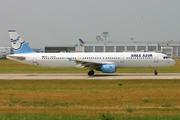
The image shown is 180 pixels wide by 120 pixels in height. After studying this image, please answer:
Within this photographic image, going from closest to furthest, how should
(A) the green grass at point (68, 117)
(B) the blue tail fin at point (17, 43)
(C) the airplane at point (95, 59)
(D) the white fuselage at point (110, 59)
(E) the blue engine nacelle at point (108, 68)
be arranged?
1. (A) the green grass at point (68, 117)
2. (E) the blue engine nacelle at point (108, 68)
3. (C) the airplane at point (95, 59)
4. (D) the white fuselage at point (110, 59)
5. (B) the blue tail fin at point (17, 43)

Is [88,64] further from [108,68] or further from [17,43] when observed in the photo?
[17,43]

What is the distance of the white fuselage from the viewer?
35969 millimetres

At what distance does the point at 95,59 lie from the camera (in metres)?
37.0

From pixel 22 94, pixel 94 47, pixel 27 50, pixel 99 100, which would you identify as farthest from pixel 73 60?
pixel 94 47

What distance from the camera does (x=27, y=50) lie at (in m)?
39.1

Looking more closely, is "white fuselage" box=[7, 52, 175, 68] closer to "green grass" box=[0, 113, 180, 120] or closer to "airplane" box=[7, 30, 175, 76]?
"airplane" box=[7, 30, 175, 76]

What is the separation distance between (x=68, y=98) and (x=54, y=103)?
2.01 metres

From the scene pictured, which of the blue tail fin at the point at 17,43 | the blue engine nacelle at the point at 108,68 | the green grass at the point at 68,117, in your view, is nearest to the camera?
the green grass at the point at 68,117

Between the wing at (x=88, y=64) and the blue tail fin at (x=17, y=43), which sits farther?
the blue tail fin at (x=17, y=43)

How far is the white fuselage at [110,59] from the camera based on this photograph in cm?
3597

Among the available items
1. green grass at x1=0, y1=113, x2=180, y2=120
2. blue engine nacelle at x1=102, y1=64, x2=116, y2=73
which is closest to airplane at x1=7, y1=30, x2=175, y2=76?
blue engine nacelle at x1=102, y1=64, x2=116, y2=73

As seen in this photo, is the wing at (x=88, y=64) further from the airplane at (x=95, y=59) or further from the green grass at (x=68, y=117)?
the green grass at (x=68, y=117)

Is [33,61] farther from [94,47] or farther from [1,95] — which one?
[94,47]

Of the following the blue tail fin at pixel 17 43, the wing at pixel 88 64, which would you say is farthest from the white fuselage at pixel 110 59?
the blue tail fin at pixel 17 43
